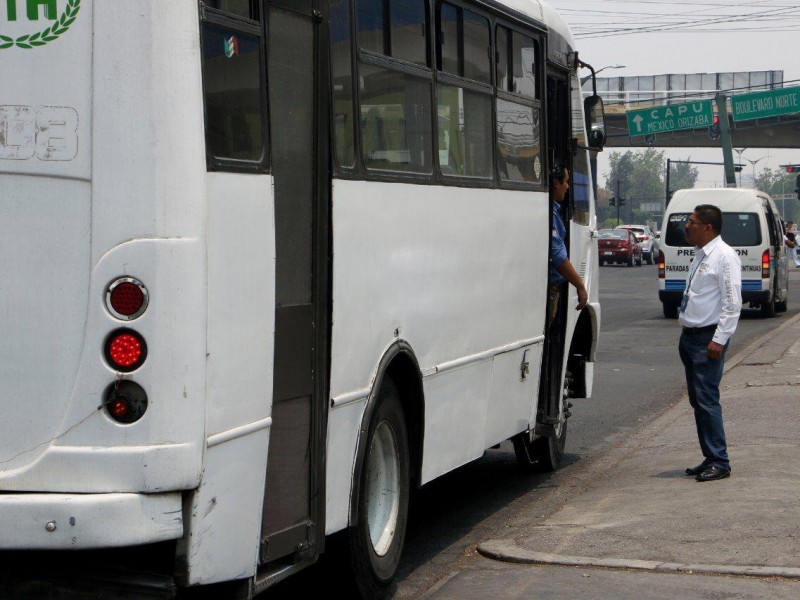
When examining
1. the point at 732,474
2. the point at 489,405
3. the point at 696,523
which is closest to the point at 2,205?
the point at 489,405

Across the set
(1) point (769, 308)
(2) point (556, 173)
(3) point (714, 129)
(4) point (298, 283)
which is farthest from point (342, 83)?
(3) point (714, 129)

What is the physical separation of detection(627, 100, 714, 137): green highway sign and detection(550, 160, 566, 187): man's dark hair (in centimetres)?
5131

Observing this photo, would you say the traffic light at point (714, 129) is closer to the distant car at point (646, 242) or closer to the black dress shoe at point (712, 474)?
the distant car at point (646, 242)

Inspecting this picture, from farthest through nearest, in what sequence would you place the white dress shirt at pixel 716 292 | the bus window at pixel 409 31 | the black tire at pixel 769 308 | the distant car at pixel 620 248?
1. the distant car at pixel 620 248
2. the black tire at pixel 769 308
3. the white dress shirt at pixel 716 292
4. the bus window at pixel 409 31

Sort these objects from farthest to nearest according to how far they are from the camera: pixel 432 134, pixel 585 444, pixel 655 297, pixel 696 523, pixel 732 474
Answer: pixel 655 297, pixel 585 444, pixel 732 474, pixel 696 523, pixel 432 134

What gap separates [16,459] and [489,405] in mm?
4010

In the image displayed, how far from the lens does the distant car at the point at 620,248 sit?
2329 inches

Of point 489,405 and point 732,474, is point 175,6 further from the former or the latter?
point 732,474

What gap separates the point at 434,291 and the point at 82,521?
298 centimetres

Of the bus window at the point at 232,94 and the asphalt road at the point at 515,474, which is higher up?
the bus window at the point at 232,94

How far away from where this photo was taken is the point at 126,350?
450 centimetres

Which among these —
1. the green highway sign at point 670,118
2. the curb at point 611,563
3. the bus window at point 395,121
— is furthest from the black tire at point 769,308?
the green highway sign at point 670,118

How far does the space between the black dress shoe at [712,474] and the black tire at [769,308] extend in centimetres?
1870

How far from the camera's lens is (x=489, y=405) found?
26.7 ft
